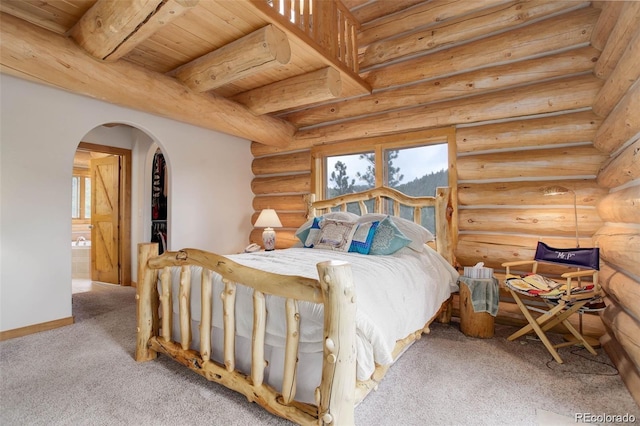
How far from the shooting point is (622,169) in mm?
2225

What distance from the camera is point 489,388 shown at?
2020 millimetres

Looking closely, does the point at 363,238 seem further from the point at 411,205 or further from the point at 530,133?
the point at 530,133

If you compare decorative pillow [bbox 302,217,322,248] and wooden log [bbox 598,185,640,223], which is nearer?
wooden log [bbox 598,185,640,223]

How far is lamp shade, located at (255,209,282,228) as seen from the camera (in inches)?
183

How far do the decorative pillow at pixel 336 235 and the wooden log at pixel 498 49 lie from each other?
1.87 metres

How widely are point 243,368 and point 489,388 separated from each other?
1536 mm

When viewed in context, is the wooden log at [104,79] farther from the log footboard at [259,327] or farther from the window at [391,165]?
the log footboard at [259,327]

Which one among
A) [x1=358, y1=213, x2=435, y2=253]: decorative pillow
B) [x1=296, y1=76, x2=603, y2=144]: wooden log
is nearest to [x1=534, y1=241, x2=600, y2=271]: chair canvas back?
[x1=358, y1=213, x2=435, y2=253]: decorative pillow

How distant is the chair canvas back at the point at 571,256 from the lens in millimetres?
2469

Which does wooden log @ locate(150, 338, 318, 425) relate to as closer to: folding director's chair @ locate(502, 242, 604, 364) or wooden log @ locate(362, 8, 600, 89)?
folding director's chair @ locate(502, 242, 604, 364)

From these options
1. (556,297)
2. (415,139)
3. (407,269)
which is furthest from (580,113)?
(407,269)

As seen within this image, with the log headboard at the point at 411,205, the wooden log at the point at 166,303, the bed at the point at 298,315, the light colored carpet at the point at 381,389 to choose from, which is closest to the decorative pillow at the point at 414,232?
the bed at the point at 298,315

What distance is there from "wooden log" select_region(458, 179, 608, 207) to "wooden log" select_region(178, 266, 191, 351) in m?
2.89

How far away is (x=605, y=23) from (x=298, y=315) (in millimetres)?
3160
